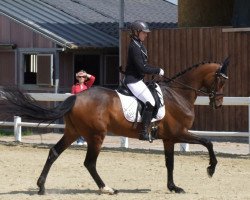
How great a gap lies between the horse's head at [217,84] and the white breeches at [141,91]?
111 centimetres

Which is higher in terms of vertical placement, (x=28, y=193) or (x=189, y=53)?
(x=189, y=53)

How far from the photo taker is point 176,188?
40.0 ft

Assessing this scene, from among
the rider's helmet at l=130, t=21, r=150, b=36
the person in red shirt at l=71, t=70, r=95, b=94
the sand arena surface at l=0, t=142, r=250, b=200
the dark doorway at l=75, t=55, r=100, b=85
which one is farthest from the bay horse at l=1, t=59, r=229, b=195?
the dark doorway at l=75, t=55, r=100, b=85

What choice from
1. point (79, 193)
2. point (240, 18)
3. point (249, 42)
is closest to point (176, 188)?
point (79, 193)

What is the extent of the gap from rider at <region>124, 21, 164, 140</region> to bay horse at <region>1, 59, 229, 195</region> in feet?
0.88

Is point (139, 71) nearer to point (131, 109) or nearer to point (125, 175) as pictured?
point (131, 109)

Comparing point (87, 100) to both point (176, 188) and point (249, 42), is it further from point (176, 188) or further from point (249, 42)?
point (249, 42)

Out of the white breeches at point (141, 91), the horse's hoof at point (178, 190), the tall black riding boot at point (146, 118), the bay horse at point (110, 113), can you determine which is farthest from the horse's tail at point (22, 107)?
the horse's hoof at point (178, 190)

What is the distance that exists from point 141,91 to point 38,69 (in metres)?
12.6

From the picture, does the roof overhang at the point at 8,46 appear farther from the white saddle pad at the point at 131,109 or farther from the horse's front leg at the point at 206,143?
the horse's front leg at the point at 206,143

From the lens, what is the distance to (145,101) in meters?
12.4

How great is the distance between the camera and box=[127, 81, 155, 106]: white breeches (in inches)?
486

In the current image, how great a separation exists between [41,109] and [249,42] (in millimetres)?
9650

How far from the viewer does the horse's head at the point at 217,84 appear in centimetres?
1282
